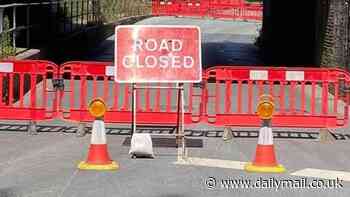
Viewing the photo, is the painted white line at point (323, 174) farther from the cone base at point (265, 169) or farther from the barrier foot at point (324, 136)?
the barrier foot at point (324, 136)

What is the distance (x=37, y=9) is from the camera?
80.8 ft

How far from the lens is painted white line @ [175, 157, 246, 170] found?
10203mm

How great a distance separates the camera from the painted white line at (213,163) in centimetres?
1020

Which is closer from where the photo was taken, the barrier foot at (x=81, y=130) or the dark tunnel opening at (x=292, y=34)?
the barrier foot at (x=81, y=130)

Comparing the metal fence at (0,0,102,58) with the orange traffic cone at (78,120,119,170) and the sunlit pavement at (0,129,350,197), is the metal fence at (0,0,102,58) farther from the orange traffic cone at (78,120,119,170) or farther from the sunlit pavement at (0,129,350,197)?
the orange traffic cone at (78,120,119,170)

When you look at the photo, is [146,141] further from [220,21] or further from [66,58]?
[220,21]

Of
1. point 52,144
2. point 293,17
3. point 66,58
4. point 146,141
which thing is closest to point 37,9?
point 66,58

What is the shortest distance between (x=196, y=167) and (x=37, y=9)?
51.1 ft

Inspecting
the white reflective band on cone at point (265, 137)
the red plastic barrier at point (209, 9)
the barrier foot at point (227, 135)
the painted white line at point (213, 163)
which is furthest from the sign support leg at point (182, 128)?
the red plastic barrier at point (209, 9)

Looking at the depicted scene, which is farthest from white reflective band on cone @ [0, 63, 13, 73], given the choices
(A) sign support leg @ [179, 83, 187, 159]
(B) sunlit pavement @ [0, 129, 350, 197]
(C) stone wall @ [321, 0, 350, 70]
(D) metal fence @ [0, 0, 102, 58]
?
(C) stone wall @ [321, 0, 350, 70]

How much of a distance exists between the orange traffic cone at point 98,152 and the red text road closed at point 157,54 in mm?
1493

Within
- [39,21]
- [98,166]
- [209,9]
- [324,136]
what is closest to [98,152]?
[98,166]

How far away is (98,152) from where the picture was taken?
32.1 ft

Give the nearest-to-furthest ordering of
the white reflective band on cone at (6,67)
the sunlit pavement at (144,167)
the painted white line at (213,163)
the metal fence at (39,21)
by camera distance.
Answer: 1. the sunlit pavement at (144,167)
2. the painted white line at (213,163)
3. the white reflective band on cone at (6,67)
4. the metal fence at (39,21)
